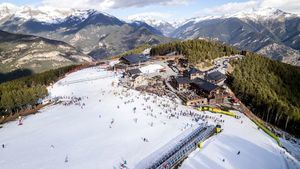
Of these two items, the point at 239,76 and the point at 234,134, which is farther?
the point at 239,76

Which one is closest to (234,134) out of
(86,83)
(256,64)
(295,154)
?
(295,154)

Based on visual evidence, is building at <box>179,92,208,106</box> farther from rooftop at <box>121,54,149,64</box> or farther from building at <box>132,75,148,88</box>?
rooftop at <box>121,54,149,64</box>

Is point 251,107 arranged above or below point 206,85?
below

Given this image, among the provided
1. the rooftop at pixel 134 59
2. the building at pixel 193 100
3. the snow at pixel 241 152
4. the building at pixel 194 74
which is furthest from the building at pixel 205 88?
the rooftop at pixel 134 59

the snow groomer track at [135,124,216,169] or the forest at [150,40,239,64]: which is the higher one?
the forest at [150,40,239,64]

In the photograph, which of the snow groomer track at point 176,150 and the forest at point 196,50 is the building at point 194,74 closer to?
the forest at point 196,50

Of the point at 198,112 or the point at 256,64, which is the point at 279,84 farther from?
the point at 198,112

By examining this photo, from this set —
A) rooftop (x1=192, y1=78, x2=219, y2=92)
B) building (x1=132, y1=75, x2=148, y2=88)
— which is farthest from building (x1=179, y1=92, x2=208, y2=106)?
building (x1=132, y1=75, x2=148, y2=88)
